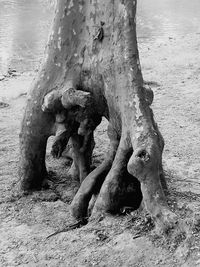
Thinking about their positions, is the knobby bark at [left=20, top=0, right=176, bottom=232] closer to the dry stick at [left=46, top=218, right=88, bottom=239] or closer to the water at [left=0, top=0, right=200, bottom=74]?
the dry stick at [left=46, top=218, right=88, bottom=239]

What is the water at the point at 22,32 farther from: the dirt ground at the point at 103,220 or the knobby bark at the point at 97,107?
the knobby bark at the point at 97,107

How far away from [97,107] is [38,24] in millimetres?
16460

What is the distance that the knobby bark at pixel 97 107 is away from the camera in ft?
15.3

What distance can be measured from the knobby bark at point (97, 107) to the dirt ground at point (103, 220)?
0.25 meters

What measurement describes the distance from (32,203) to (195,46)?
10.8 m

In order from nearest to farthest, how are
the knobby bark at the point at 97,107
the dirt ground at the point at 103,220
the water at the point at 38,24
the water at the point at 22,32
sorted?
1. the dirt ground at the point at 103,220
2. the knobby bark at the point at 97,107
3. the water at the point at 22,32
4. the water at the point at 38,24

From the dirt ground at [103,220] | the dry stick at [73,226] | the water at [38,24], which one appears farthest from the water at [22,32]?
the dry stick at [73,226]

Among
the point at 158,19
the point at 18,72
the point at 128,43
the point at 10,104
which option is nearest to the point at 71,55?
the point at 128,43

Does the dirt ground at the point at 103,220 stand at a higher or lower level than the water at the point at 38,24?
lower

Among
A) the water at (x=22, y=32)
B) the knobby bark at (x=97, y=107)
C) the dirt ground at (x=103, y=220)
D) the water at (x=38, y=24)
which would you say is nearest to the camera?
the dirt ground at (x=103, y=220)

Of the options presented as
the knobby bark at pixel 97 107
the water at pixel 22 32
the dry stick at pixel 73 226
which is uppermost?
the water at pixel 22 32

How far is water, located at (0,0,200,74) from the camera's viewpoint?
608 inches

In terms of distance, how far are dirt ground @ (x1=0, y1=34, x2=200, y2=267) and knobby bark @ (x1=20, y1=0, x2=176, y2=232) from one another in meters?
0.25

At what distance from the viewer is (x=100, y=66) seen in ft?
16.6
